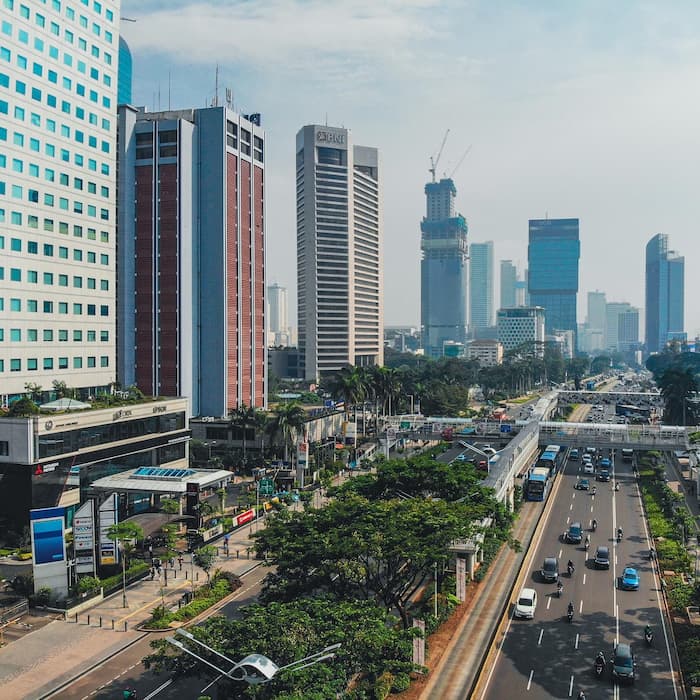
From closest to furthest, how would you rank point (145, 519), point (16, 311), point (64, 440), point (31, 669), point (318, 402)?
point (31, 669) → point (64, 440) → point (145, 519) → point (16, 311) → point (318, 402)

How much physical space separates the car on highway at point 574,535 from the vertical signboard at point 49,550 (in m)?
48.9

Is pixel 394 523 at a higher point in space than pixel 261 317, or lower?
lower

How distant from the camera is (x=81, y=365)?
9238 cm

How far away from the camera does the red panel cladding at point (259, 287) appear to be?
467 feet

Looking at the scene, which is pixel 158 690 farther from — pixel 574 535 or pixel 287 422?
pixel 287 422

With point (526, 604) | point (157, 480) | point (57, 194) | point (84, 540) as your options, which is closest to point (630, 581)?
point (526, 604)

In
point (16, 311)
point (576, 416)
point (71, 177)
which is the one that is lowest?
point (576, 416)

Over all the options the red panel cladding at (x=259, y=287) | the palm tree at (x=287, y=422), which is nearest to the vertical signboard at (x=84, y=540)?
the palm tree at (x=287, y=422)

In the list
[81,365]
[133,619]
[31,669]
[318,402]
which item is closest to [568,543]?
[133,619]

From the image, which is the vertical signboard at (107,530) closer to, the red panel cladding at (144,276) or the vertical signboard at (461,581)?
the vertical signboard at (461,581)

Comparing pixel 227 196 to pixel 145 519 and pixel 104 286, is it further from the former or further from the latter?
pixel 145 519

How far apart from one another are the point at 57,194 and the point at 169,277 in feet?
131

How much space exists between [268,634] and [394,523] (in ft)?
54.9

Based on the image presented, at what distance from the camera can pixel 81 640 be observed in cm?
4909
